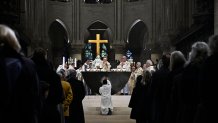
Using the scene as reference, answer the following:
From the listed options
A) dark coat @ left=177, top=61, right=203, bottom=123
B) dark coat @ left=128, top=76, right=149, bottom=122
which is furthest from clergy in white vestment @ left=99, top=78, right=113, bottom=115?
dark coat @ left=177, top=61, right=203, bottom=123

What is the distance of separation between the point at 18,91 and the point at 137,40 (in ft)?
133

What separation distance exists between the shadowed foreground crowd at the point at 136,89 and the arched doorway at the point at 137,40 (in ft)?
111

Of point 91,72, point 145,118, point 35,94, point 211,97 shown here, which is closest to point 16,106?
point 35,94

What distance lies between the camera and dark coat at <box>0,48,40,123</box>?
12.7 ft

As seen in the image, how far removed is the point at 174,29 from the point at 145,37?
14.5 m

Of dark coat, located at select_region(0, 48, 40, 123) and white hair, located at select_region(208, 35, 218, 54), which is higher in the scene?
white hair, located at select_region(208, 35, 218, 54)

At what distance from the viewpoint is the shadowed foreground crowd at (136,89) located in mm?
4133

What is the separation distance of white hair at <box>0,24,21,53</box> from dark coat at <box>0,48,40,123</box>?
0.26ft

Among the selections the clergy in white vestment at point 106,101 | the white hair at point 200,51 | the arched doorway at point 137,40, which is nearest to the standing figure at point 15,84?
the white hair at point 200,51

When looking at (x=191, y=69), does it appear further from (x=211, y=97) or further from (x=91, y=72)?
(x=91, y=72)

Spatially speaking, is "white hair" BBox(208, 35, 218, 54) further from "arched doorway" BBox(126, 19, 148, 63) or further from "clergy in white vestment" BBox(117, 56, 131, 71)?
"arched doorway" BBox(126, 19, 148, 63)

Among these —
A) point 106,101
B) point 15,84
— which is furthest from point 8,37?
point 106,101

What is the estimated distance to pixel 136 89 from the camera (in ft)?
33.1

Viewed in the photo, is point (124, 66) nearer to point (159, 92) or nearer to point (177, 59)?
point (159, 92)
